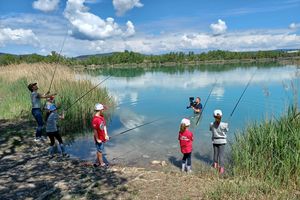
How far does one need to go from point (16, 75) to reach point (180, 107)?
11450 mm

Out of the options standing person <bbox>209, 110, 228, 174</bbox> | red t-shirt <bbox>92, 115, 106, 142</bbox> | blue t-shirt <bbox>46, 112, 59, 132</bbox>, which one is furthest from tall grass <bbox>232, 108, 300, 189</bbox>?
blue t-shirt <bbox>46, 112, 59, 132</bbox>

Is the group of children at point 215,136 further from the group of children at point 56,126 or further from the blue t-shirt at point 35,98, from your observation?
the blue t-shirt at point 35,98

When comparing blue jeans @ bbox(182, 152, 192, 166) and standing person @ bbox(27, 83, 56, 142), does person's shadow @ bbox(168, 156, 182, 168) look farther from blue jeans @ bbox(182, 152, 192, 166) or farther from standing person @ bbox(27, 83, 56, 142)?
standing person @ bbox(27, 83, 56, 142)

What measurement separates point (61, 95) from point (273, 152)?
1027 cm

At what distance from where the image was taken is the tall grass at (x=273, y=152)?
652 centimetres

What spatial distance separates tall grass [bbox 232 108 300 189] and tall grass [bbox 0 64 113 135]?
829 cm

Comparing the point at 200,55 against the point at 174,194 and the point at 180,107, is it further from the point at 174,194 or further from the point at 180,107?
the point at 174,194

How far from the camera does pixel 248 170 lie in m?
6.98

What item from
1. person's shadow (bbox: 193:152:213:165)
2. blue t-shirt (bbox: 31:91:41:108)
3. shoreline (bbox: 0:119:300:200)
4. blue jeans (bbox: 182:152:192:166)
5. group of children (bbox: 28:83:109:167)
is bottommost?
person's shadow (bbox: 193:152:213:165)

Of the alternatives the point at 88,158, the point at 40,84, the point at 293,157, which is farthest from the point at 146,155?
the point at 40,84

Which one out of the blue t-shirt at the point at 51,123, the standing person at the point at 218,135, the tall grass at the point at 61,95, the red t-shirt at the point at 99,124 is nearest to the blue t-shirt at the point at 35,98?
the blue t-shirt at the point at 51,123

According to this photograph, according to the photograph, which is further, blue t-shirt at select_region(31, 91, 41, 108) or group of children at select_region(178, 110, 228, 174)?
blue t-shirt at select_region(31, 91, 41, 108)

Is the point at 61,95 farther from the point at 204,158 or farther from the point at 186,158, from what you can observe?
the point at 186,158

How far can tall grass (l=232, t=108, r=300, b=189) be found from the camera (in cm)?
652
